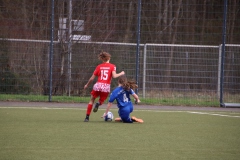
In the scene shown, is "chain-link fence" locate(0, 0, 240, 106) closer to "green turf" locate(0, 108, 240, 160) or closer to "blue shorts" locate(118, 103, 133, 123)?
"green turf" locate(0, 108, 240, 160)

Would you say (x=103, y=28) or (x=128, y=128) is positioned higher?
(x=103, y=28)

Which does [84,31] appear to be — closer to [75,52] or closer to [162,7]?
[75,52]

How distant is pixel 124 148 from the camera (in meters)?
6.91

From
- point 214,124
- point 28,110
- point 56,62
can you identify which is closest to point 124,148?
point 214,124

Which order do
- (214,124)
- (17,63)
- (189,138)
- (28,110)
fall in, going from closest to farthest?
1. (189,138)
2. (214,124)
3. (28,110)
4. (17,63)

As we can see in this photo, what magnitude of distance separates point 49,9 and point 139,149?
10.1 metres

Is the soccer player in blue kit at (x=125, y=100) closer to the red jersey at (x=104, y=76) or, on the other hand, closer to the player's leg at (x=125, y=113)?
the player's leg at (x=125, y=113)

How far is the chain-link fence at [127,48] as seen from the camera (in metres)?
15.9

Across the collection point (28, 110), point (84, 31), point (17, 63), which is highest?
point (84, 31)

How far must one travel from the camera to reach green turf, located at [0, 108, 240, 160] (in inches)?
252

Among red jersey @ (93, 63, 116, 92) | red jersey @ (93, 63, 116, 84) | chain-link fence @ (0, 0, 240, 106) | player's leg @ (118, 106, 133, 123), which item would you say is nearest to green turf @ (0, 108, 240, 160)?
player's leg @ (118, 106, 133, 123)

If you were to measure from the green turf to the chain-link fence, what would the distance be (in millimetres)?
4374

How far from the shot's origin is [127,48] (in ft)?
53.4

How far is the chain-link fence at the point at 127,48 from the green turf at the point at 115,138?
4.37 meters
